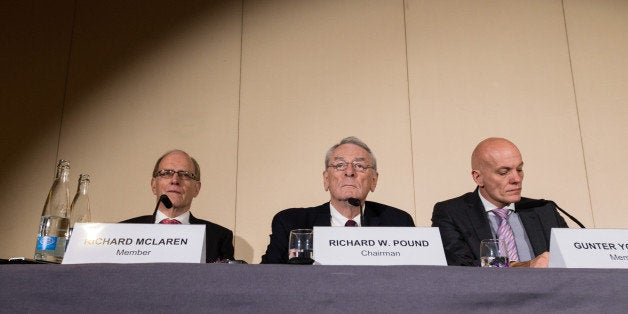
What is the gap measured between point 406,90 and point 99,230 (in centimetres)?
219

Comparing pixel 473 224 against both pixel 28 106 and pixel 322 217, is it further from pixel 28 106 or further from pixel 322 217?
pixel 28 106

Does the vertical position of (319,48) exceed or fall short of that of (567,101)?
it exceeds it

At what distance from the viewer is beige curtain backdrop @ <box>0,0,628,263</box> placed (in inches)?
111

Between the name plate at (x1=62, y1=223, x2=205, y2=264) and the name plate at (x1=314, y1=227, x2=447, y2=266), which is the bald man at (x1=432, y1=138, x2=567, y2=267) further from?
the name plate at (x1=62, y1=223, x2=205, y2=264)

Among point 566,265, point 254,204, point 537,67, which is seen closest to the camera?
point 566,265

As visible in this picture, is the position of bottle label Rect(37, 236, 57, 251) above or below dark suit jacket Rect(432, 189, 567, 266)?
below

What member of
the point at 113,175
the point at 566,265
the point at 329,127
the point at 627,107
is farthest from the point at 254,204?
the point at 627,107

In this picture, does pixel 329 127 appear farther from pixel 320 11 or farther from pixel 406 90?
pixel 320 11

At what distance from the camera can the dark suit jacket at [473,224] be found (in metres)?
1.86

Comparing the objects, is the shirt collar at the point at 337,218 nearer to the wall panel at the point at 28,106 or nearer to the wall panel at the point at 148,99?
the wall panel at the point at 148,99

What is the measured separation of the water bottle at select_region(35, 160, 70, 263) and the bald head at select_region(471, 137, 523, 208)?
1.58 meters

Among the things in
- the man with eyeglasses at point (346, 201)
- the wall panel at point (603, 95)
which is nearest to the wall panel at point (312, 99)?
the man with eyeglasses at point (346, 201)

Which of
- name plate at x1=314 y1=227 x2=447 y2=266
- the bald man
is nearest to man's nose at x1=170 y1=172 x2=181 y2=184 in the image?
the bald man

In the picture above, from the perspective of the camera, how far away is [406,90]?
2.98m
